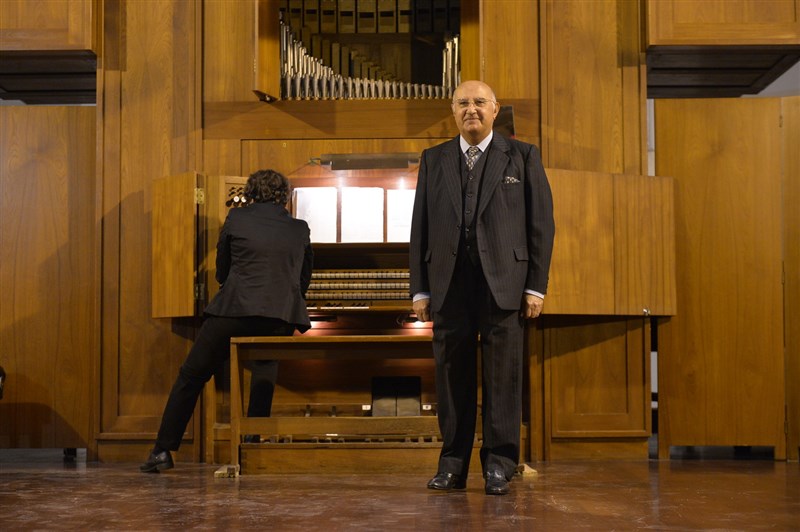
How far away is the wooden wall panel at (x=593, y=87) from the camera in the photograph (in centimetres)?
735

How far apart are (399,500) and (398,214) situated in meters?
2.85

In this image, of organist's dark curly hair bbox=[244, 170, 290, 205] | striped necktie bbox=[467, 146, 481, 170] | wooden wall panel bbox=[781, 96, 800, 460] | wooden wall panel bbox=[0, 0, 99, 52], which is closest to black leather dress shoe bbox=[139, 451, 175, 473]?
organist's dark curly hair bbox=[244, 170, 290, 205]

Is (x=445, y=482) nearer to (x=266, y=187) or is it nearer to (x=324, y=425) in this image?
(x=324, y=425)

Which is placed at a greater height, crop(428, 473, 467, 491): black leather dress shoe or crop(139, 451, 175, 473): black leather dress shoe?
crop(428, 473, 467, 491): black leather dress shoe

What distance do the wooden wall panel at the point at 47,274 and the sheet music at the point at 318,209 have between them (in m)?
1.38

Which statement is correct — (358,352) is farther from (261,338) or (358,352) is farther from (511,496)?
(511,496)

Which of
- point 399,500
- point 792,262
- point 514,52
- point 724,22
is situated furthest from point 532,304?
point 724,22

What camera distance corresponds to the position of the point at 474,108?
5043mm

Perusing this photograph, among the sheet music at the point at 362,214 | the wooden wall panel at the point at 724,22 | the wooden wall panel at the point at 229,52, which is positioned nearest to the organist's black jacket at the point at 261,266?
the sheet music at the point at 362,214

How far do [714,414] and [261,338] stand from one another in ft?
10.1

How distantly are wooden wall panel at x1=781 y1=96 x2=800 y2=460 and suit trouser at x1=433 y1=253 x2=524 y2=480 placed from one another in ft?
9.67

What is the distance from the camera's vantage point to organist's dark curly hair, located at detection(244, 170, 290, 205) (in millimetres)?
6293

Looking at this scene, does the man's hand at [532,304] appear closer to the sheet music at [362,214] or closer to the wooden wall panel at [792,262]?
the sheet music at [362,214]

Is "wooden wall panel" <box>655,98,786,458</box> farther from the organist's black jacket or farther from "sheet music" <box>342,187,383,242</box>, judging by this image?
the organist's black jacket
